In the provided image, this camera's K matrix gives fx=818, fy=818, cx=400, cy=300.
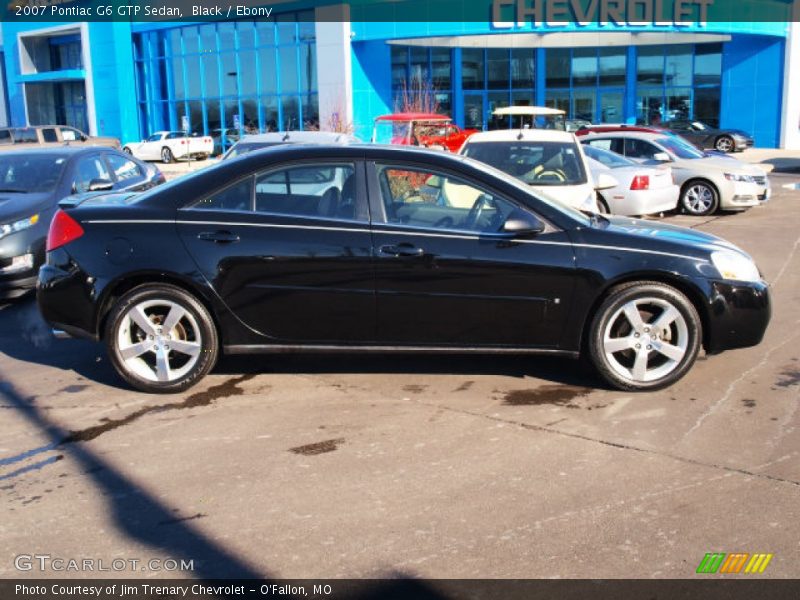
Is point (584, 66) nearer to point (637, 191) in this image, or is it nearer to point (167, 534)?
point (637, 191)

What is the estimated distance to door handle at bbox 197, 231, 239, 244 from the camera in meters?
5.29

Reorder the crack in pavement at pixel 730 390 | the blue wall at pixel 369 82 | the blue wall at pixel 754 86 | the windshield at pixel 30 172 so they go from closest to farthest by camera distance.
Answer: the crack in pavement at pixel 730 390 < the windshield at pixel 30 172 < the blue wall at pixel 369 82 < the blue wall at pixel 754 86

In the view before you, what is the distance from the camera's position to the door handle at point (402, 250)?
5211 millimetres

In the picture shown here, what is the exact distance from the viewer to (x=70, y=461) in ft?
14.6

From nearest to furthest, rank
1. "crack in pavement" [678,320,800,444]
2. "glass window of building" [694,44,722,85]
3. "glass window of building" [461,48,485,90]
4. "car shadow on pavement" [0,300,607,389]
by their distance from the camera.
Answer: "crack in pavement" [678,320,800,444] < "car shadow on pavement" [0,300,607,389] < "glass window of building" [694,44,722,85] < "glass window of building" [461,48,485,90]

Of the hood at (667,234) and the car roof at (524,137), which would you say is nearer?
the hood at (667,234)

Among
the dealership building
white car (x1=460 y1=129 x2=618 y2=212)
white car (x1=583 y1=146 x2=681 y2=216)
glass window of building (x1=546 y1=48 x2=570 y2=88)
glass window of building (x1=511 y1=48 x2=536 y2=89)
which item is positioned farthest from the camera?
glass window of building (x1=511 y1=48 x2=536 y2=89)

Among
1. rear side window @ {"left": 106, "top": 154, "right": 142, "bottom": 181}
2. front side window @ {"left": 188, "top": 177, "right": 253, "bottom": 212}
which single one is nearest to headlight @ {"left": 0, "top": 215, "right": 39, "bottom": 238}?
rear side window @ {"left": 106, "top": 154, "right": 142, "bottom": 181}

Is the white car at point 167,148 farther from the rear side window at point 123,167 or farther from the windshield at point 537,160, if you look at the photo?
the windshield at point 537,160

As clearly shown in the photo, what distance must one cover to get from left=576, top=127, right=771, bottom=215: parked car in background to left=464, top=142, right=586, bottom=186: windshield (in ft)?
18.4

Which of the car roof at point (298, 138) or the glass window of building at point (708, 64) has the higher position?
the glass window of building at point (708, 64)

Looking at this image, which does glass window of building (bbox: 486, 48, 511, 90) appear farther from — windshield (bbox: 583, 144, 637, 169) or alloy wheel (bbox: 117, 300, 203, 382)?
alloy wheel (bbox: 117, 300, 203, 382)

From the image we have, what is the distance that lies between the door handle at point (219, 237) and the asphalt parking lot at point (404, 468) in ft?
3.39

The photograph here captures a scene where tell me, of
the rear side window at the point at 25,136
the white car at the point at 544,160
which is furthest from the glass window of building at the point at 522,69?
the white car at the point at 544,160
